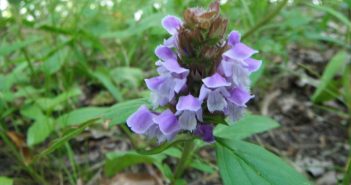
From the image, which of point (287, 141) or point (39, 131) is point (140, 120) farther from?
point (287, 141)

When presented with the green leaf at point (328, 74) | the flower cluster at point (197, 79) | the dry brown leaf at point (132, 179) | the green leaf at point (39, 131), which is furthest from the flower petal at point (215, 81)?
the green leaf at point (328, 74)

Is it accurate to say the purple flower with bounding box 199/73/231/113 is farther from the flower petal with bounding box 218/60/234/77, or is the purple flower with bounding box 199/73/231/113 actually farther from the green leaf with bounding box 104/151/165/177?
the green leaf with bounding box 104/151/165/177

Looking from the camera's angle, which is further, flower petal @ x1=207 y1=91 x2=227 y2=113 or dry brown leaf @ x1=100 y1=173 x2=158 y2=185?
dry brown leaf @ x1=100 y1=173 x2=158 y2=185

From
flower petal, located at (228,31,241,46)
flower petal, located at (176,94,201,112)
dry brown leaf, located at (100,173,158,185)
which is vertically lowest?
dry brown leaf, located at (100,173,158,185)

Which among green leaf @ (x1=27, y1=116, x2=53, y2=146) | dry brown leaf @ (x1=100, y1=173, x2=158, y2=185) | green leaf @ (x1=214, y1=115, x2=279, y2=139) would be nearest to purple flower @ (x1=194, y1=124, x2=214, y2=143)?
green leaf @ (x1=214, y1=115, x2=279, y2=139)

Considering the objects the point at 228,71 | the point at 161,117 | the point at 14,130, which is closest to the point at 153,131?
the point at 161,117

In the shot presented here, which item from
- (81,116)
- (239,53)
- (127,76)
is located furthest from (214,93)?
(127,76)

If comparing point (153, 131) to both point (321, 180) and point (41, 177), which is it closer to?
point (41, 177)
